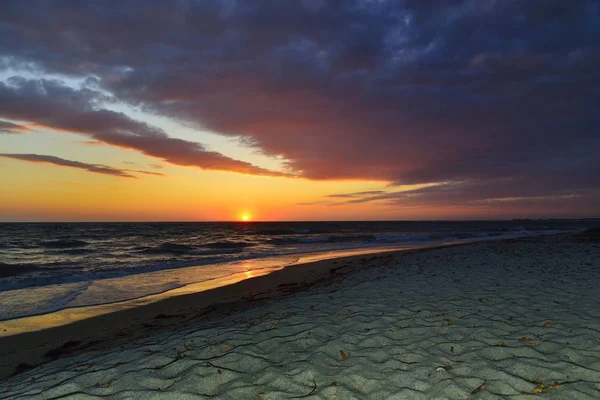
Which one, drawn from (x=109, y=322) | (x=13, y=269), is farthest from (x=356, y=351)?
(x=13, y=269)

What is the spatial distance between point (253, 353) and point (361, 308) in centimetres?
311

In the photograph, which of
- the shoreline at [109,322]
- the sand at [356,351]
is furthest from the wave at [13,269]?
the sand at [356,351]

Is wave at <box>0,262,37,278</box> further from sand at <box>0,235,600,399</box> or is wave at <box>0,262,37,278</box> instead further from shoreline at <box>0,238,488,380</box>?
sand at <box>0,235,600,399</box>

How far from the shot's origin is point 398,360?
4.94 meters

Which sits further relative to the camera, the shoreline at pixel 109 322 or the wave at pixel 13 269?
the wave at pixel 13 269

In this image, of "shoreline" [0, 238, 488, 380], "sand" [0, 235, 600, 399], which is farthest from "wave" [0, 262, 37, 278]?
"sand" [0, 235, 600, 399]

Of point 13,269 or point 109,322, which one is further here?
point 13,269

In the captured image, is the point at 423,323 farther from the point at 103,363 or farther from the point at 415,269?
the point at 415,269

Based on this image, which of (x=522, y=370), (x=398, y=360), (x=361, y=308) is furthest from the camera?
(x=361, y=308)

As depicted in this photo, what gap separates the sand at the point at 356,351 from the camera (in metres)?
4.26

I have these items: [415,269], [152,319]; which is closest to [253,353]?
[152,319]

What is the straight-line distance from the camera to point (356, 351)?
209 inches

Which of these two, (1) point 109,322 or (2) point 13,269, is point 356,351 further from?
(2) point 13,269

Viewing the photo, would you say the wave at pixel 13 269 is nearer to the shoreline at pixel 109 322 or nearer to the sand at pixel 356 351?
A: the shoreline at pixel 109 322
